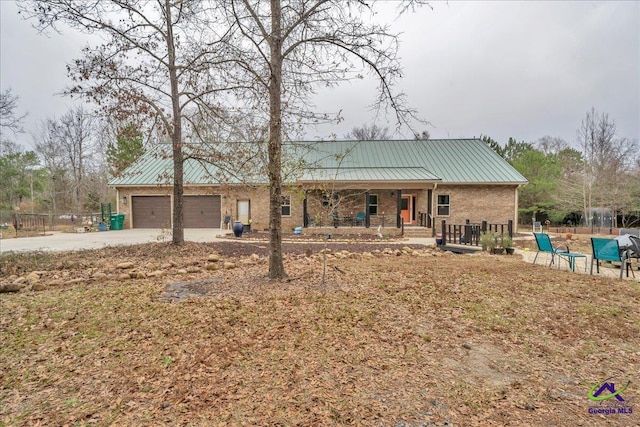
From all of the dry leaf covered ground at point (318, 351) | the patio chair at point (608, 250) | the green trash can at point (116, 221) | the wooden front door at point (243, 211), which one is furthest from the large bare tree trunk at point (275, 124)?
the green trash can at point (116, 221)

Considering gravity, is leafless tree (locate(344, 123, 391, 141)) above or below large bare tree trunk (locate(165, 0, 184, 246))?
above

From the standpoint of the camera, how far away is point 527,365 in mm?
2998

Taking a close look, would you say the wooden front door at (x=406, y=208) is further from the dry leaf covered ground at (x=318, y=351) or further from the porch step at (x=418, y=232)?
the dry leaf covered ground at (x=318, y=351)

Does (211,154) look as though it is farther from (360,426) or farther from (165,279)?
(360,426)

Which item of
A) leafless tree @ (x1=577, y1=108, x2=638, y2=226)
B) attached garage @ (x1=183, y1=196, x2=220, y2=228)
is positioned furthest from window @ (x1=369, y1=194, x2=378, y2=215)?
leafless tree @ (x1=577, y1=108, x2=638, y2=226)

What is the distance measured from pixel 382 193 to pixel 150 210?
15.5m

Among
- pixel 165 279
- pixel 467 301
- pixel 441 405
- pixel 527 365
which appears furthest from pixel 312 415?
pixel 165 279

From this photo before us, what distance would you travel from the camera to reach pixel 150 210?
21312 millimetres

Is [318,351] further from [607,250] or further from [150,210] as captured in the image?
[150,210]

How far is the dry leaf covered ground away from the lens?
2.38m

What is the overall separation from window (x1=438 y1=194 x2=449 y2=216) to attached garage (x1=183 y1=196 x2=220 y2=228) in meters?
14.2

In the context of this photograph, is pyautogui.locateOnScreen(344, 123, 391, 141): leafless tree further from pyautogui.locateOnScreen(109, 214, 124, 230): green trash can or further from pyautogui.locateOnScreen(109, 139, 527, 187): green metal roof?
pyautogui.locateOnScreen(109, 214, 124, 230): green trash can

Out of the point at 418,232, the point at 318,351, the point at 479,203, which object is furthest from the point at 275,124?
the point at 479,203

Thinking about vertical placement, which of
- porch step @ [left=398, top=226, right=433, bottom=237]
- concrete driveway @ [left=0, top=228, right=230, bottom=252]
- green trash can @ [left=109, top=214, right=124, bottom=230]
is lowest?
concrete driveway @ [left=0, top=228, right=230, bottom=252]
